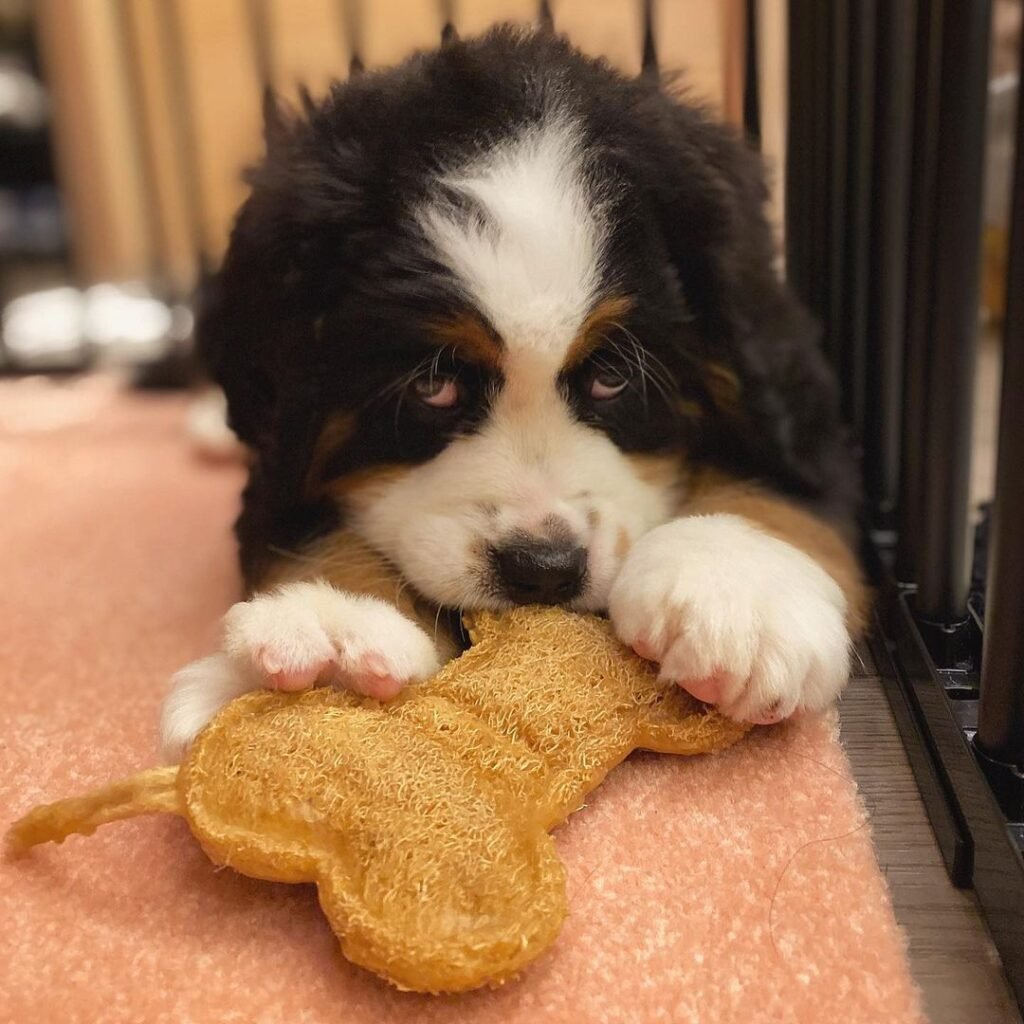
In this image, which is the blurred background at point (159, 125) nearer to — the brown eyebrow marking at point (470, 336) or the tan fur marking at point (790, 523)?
the tan fur marking at point (790, 523)

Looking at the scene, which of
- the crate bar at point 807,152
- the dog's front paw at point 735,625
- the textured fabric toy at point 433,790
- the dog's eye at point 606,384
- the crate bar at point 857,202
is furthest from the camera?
A: the crate bar at point 807,152

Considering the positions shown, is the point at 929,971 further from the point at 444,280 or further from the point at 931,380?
the point at 444,280

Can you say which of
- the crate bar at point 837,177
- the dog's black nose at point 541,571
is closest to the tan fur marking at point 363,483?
the dog's black nose at point 541,571

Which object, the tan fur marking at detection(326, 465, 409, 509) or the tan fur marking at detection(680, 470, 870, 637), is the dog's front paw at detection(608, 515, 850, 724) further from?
the tan fur marking at detection(326, 465, 409, 509)

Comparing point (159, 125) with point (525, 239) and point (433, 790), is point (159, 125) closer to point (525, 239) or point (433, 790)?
point (525, 239)

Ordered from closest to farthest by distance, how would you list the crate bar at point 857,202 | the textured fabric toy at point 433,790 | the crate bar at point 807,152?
the textured fabric toy at point 433,790 → the crate bar at point 857,202 → the crate bar at point 807,152

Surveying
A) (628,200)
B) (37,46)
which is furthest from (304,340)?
(37,46)

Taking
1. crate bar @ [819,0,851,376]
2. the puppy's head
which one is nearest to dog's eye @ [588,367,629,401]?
the puppy's head

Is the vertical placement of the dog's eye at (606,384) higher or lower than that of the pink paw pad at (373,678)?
higher
